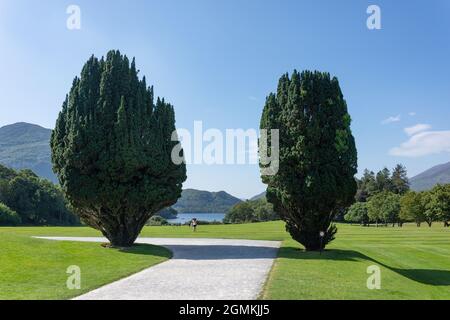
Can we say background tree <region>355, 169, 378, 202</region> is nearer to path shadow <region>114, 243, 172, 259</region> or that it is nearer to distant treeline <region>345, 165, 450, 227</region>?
distant treeline <region>345, 165, 450, 227</region>

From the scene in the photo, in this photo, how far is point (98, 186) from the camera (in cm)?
2522

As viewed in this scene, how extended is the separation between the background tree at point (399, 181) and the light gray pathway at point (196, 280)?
115 m

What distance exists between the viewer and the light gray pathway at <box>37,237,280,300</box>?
12.5 m

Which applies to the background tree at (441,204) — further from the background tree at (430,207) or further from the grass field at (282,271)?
the grass field at (282,271)

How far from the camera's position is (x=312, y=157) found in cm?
2406

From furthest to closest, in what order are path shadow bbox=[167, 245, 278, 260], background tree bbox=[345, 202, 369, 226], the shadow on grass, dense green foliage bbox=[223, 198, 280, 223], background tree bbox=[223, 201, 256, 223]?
background tree bbox=[223, 201, 256, 223] → dense green foliage bbox=[223, 198, 280, 223] → background tree bbox=[345, 202, 369, 226] → path shadow bbox=[167, 245, 278, 260] → the shadow on grass

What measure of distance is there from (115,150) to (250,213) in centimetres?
9079

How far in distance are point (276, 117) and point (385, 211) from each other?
2776 inches

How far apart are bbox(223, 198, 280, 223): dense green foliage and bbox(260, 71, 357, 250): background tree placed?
8403 centimetres

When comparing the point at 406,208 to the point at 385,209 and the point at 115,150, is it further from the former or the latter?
the point at 115,150

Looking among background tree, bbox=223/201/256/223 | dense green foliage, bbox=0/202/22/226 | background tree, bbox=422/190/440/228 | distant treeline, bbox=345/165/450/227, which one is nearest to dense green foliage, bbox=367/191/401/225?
distant treeline, bbox=345/165/450/227

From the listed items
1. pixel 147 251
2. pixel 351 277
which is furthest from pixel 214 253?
pixel 351 277

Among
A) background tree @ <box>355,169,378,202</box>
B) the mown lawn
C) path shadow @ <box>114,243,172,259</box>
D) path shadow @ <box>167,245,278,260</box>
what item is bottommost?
path shadow @ <box>167,245,278,260</box>

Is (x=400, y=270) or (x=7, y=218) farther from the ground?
(x=7, y=218)
